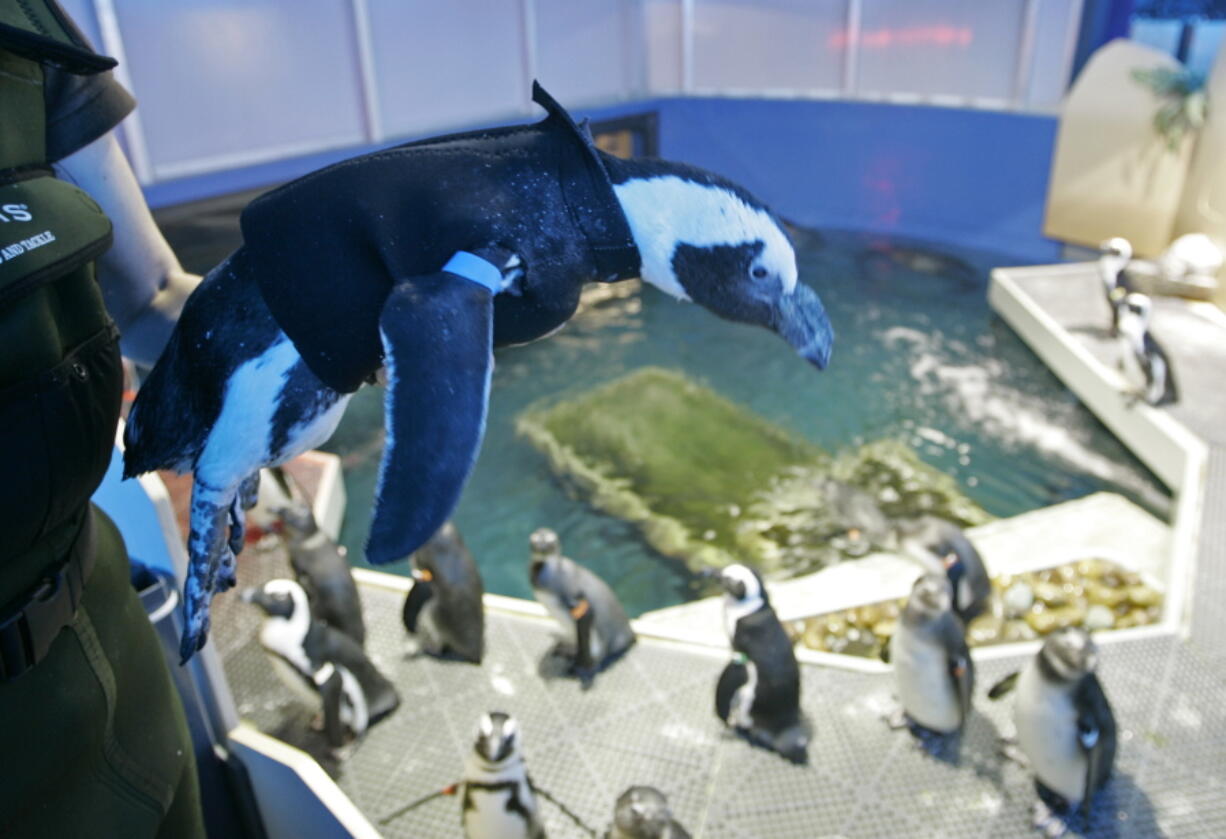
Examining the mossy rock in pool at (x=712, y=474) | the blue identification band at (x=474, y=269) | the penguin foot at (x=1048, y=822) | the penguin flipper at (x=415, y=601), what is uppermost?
the blue identification band at (x=474, y=269)

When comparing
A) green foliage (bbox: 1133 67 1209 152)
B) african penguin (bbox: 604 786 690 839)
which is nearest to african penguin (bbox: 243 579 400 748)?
african penguin (bbox: 604 786 690 839)

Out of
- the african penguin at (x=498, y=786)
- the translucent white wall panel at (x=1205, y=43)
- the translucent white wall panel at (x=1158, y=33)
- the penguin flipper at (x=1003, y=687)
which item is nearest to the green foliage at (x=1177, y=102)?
the translucent white wall panel at (x=1205, y=43)

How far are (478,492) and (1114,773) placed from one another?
3.38 meters

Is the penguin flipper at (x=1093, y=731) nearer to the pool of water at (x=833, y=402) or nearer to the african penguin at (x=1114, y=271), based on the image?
the pool of water at (x=833, y=402)

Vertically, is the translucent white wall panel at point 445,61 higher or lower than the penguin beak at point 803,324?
lower

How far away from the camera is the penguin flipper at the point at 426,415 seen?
2.01 ft

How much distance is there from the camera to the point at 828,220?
991cm

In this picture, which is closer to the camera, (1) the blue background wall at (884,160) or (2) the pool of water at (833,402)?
(2) the pool of water at (833,402)

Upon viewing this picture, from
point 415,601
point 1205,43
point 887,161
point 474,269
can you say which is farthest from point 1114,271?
point 474,269

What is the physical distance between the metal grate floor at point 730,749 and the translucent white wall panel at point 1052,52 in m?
7.04

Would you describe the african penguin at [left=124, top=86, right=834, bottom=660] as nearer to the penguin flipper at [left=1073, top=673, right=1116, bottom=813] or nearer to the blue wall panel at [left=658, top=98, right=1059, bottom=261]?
the penguin flipper at [left=1073, top=673, right=1116, bottom=813]

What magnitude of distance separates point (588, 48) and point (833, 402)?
178 inches

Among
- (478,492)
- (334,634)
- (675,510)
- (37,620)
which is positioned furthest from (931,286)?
(37,620)

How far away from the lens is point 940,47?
30.0ft
